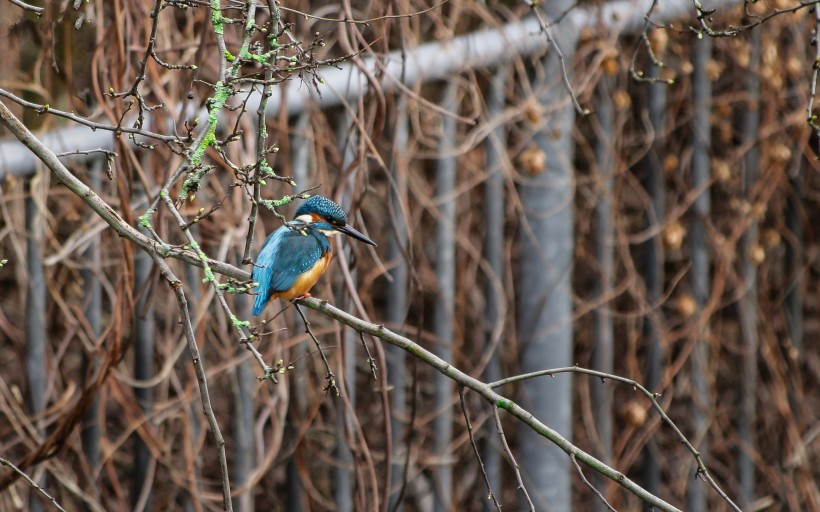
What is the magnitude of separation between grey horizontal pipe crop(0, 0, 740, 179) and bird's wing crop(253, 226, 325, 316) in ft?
1.04

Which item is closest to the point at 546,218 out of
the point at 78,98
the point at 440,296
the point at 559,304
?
the point at 559,304

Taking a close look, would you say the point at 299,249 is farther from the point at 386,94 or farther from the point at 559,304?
the point at 559,304

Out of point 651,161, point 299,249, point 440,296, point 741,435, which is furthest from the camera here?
point 741,435

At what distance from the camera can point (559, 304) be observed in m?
3.16

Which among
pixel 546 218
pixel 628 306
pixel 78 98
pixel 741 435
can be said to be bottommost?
pixel 741 435

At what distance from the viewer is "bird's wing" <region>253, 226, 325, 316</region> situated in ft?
6.93

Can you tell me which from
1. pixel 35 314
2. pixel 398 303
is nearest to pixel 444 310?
pixel 398 303

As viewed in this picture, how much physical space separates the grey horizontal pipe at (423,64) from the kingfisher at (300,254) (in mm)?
272

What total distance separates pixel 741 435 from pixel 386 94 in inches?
75.6

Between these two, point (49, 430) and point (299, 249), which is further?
point (49, 430)

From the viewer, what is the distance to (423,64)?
9.80 ft

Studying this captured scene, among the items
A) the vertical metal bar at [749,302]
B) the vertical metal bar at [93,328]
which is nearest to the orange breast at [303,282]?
the vertical metal bar at [93,328]

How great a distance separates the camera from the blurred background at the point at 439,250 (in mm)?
2398

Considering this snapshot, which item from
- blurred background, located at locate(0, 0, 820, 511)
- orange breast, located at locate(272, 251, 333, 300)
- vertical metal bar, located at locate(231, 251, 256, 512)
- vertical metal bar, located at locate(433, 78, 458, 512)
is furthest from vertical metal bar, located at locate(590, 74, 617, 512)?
orange breast, located at locate(272, 251, 333, 300)
